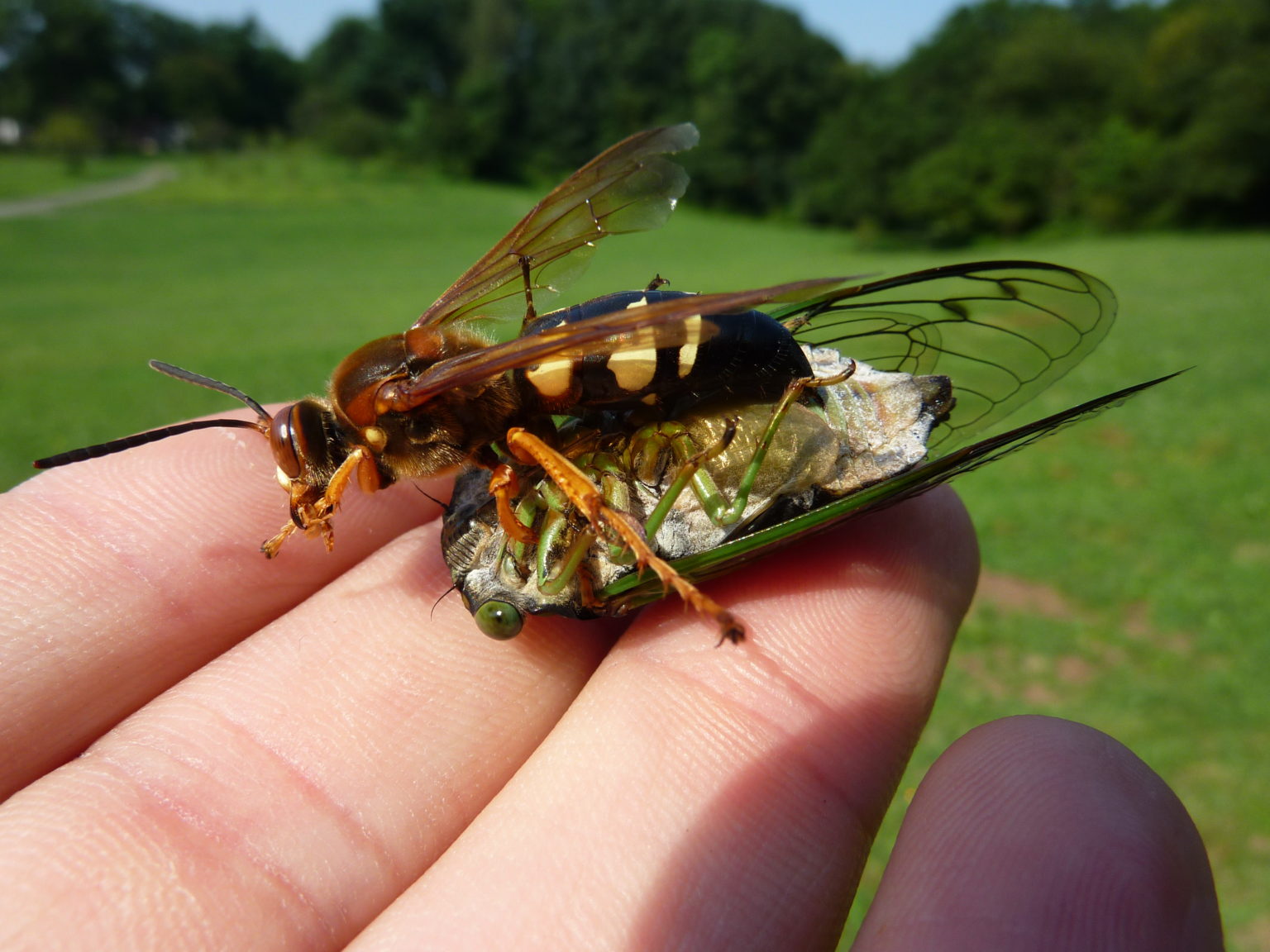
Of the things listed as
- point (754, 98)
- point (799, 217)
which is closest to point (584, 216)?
point (799, 217)

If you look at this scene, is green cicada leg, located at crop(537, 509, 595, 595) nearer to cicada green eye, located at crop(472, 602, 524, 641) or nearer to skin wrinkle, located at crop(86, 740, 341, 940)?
cicada green eye, located at crop(472, 602, 524, 641)

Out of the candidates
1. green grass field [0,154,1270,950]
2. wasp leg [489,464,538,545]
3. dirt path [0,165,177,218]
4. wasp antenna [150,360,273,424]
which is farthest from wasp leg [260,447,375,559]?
dirt path [0,165,177,218]

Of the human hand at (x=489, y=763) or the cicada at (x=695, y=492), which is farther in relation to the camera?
the cicada at (x=695, y=492)

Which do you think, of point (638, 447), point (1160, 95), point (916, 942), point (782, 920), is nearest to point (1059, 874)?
point (916, 942)

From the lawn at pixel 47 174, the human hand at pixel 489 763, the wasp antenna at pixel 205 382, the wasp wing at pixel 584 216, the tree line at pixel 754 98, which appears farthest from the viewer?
the lawn at pixel 47 174

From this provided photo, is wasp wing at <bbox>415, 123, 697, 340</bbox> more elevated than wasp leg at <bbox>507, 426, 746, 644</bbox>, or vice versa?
wasp wing at <bbox>415, 123, 697, 340</bbox>

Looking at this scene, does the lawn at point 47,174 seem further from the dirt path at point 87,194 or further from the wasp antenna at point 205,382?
the wasp antenna at point 205,382

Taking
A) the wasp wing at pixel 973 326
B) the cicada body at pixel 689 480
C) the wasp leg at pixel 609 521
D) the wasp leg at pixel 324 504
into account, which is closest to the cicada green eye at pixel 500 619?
the cicada body at pixel 689 480
